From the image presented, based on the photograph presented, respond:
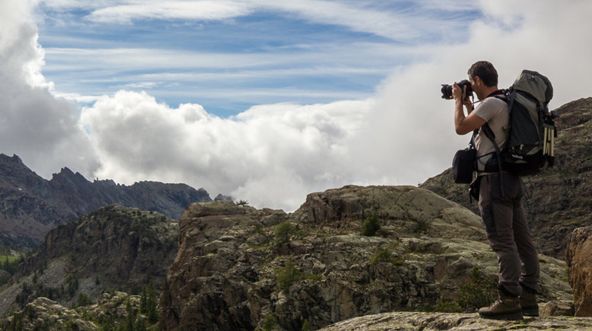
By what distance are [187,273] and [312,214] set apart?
2928cm

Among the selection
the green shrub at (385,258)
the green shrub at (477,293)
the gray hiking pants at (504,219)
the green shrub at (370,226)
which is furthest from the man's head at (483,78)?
the green shrub at (370,226)

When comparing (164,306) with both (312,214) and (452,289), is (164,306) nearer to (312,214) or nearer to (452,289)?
(312,214)

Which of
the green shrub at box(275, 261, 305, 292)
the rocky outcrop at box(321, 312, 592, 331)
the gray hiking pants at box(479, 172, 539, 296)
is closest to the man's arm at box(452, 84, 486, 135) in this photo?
the gray hiking pants at box(479, 172, 539, 296)

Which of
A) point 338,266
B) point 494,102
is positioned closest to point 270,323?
point 338,266

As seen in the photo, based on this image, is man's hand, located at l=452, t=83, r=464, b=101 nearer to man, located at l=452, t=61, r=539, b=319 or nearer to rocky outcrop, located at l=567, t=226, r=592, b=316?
man, located at l=452, t=61, r=539, b=319

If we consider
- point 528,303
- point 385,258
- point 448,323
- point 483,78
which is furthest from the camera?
point 385,258

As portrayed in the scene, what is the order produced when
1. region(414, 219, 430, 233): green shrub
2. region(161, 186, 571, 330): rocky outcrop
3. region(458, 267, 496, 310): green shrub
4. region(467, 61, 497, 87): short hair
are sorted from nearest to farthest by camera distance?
region(467, 61, 497, 87): short hair
region(458, 267, 496, 310): green shrub
region(161, 186, 571, 330): rocky outcrop
region(414, 219, 430, 233): green shrub

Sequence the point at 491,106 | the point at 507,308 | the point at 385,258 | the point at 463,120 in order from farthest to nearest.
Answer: the point at 385,258 → the point at 507,308 → the point at 463,120 → the point at 491,106

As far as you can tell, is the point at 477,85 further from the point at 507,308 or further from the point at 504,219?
the point at 507,308

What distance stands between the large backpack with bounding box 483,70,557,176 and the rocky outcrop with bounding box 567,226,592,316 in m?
9.43

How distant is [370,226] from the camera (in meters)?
115

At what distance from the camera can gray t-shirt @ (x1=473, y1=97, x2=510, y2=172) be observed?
15.1 metres

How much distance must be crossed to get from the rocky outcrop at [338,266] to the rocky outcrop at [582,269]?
1987 inches

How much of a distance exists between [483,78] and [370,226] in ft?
331
